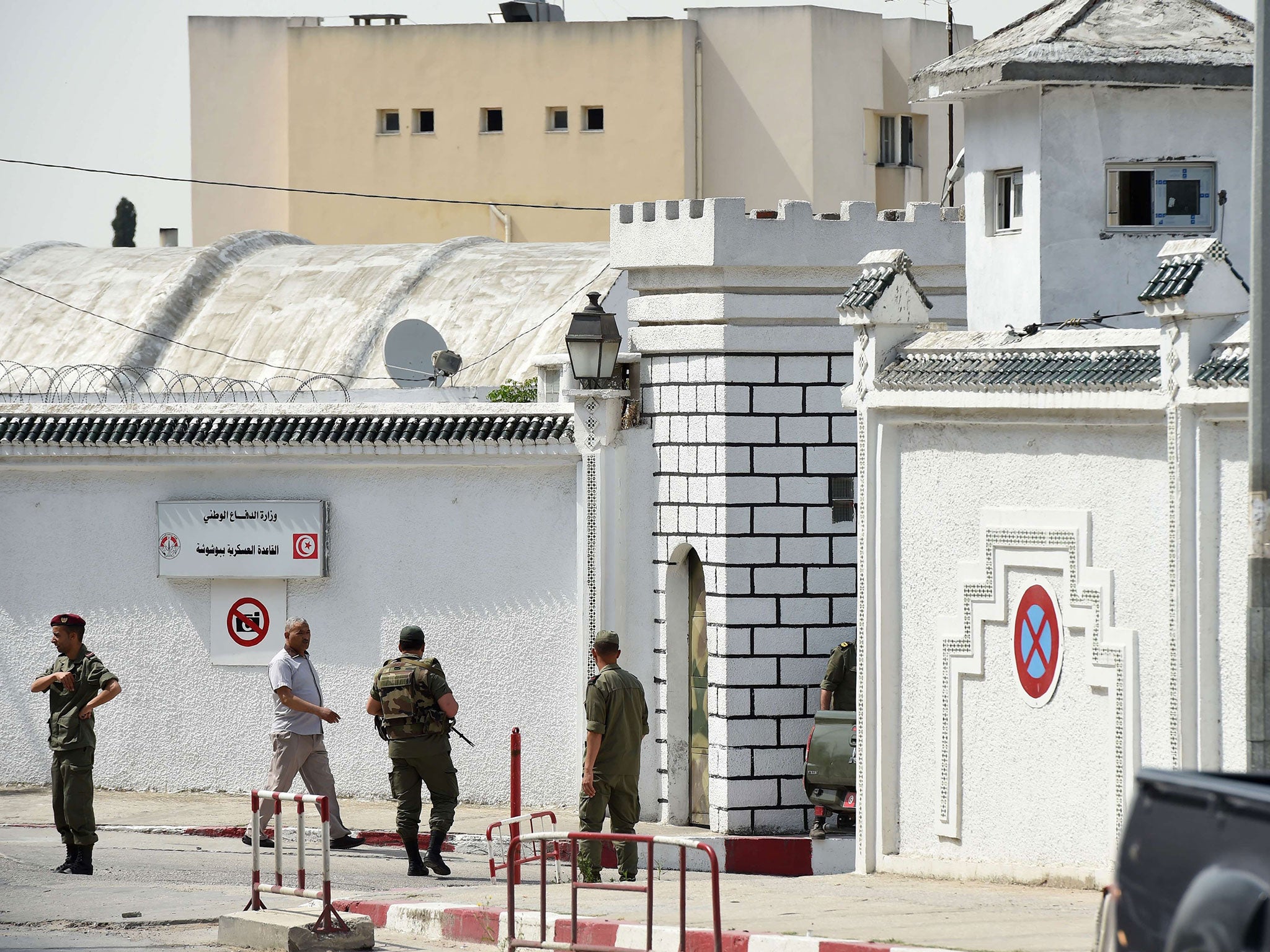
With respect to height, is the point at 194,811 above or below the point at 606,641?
below

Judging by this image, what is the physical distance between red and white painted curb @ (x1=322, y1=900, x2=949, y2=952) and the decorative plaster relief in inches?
85.1

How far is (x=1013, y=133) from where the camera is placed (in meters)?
15.9

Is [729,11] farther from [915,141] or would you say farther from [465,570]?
[465,570]

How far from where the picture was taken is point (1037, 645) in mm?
11156

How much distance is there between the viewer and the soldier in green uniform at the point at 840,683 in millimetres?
14148

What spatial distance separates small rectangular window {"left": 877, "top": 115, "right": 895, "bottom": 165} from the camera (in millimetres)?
44125

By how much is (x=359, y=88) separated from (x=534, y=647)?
30859 mm

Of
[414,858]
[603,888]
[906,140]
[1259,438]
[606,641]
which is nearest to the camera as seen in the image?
[1259,438]

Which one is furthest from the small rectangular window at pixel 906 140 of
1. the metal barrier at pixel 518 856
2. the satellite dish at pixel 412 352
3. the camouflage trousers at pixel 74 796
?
the camouflage trousers at pixel 74 796

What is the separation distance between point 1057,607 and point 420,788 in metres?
3.98

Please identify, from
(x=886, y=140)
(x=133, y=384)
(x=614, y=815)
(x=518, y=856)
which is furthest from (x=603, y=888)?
(x=886, y=140)

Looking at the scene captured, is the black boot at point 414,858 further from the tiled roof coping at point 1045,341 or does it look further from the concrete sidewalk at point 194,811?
the tiled roof coping at point 1045,341

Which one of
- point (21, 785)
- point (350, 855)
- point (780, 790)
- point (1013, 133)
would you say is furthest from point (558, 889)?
point (1013, 133)

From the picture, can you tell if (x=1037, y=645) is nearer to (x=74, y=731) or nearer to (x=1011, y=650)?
(x=1011, y=650)
